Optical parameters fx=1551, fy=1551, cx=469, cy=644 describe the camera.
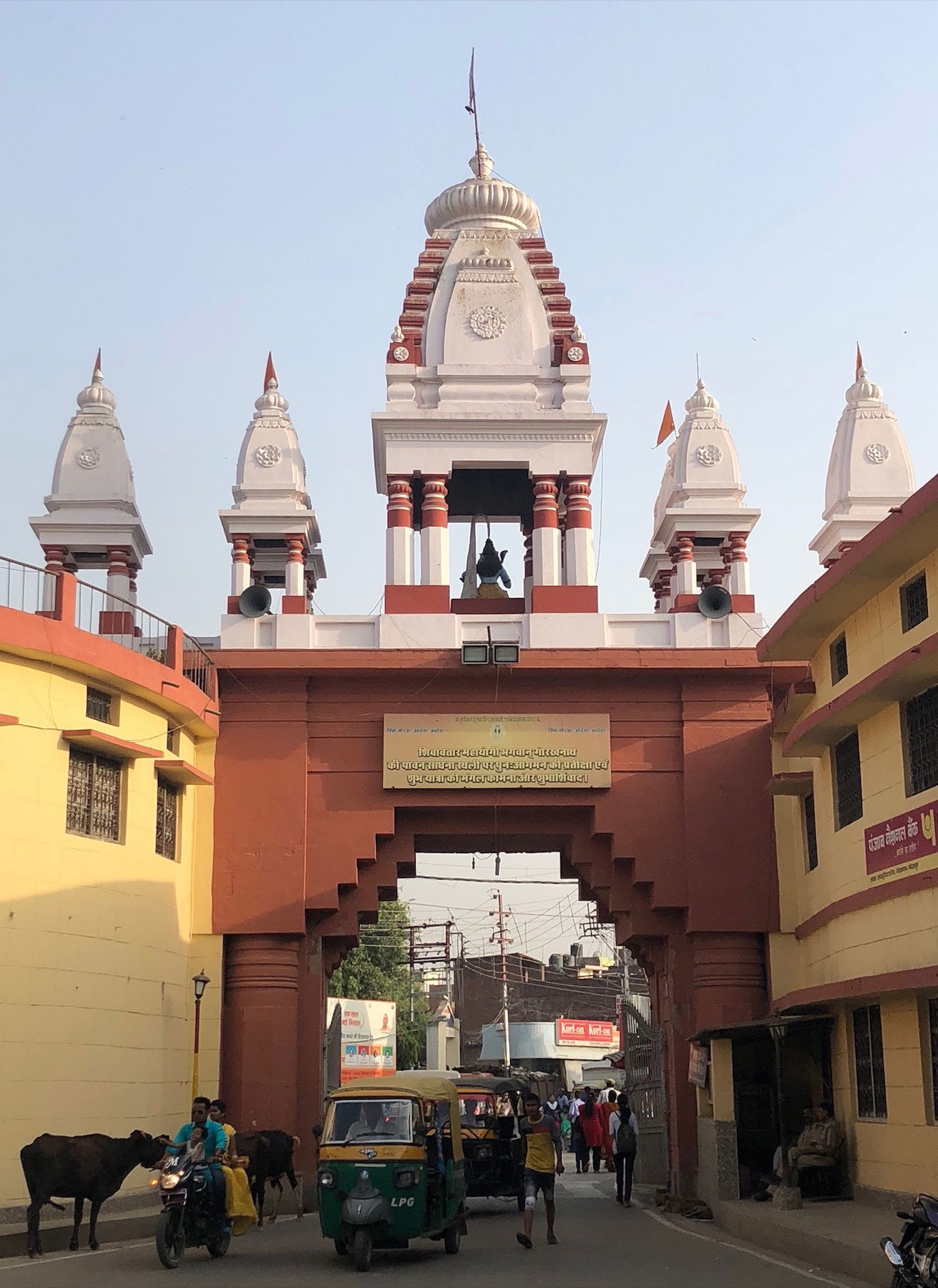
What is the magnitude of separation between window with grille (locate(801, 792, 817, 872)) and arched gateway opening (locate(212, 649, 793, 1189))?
76 cm

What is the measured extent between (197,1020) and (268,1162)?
2078mm

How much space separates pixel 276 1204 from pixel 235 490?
1062 cm

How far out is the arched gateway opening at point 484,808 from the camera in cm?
2105

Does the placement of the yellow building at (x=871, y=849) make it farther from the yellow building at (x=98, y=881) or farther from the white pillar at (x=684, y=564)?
the yellow building at (x=98, y=881)

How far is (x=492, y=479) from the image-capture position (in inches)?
981

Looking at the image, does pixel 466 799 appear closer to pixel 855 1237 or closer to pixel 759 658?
pixel 759 658

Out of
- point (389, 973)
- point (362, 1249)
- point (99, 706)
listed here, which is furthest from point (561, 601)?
point (389, 973)

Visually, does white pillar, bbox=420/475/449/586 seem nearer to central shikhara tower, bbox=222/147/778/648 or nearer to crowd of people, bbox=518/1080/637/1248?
central shikhara tower, bbox=222/147/778/648

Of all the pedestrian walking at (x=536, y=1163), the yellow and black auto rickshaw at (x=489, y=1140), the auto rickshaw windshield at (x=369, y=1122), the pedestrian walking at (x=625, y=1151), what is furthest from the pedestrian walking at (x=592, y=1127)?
the auto rickshaw windshield at (x=369, y=1122)

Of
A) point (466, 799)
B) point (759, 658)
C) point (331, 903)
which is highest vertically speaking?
point (759, 658)

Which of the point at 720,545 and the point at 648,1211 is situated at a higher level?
the point at 720,545

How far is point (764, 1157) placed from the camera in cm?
1911

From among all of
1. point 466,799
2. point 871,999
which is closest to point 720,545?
point 466,799

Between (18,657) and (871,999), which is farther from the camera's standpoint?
(18,657)
